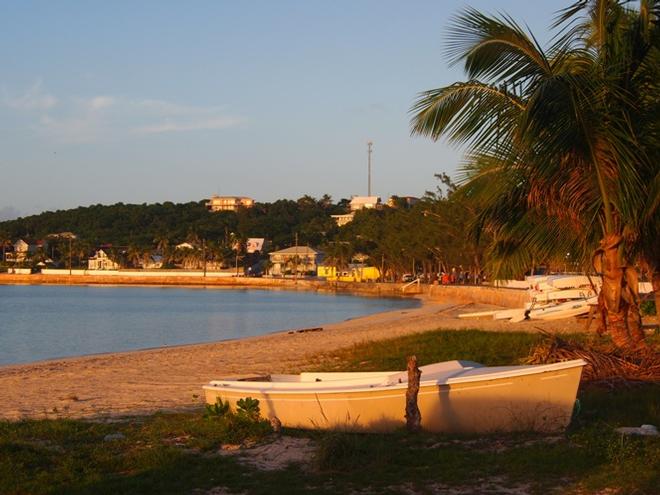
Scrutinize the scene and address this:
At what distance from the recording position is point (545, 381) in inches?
349

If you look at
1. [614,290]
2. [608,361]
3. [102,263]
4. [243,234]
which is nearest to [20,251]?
[102,263]

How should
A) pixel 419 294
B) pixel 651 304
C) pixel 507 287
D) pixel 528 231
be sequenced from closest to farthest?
pixel 528 231 → pixel 651 304 → pixel 507 287 → pixel 419 294

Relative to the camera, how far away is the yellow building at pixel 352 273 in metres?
116

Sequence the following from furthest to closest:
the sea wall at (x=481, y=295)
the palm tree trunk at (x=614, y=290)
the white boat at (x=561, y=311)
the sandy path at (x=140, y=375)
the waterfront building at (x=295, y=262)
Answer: the waterfront building at (x=295, y=262)
the sea wall at (x=481, y=295)
the white boat at (x=561, y=311)
the sandy path at (x=140, y=375)
the palm tree trunk at (x=614, y=290)

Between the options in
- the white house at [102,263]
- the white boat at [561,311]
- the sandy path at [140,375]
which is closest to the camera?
the sandy path at [140,375]

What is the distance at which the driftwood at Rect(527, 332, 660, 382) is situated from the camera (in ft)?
38.4

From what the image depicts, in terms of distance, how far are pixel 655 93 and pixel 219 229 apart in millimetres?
159600

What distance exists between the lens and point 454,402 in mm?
9133

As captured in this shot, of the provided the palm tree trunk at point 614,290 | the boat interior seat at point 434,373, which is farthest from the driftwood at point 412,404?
the palm tree trunk at point 614,290

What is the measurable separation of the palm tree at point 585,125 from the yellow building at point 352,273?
333ft

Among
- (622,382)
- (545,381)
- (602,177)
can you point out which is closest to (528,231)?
(602,177)

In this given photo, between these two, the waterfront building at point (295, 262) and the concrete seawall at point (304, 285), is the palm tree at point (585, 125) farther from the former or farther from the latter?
the waterfront building at point (295, 262)

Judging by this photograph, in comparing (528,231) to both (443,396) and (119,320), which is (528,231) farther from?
(119,320)

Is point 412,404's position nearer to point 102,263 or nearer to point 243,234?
point 243,234
